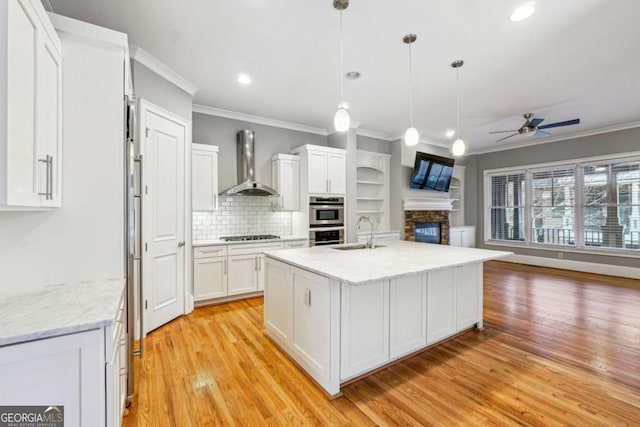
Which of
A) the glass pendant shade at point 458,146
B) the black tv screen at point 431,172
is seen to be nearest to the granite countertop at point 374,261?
the glass pendant shade at point 458,146

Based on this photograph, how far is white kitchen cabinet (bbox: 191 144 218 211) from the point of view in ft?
12.8

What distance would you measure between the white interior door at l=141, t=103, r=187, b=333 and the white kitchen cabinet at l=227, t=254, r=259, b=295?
66cm

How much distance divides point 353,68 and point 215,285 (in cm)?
320

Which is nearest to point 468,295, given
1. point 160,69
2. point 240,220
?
point 240,220

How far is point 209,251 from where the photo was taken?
12.3 ft

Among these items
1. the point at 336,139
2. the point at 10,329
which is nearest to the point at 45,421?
the point at 10,329

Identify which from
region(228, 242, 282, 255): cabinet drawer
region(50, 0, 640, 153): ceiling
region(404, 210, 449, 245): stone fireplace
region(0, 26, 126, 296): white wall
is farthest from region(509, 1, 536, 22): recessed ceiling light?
region(404, 210, 449, 245): stone fireplace

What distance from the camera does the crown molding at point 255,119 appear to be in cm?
421

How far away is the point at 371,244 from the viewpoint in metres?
3.28

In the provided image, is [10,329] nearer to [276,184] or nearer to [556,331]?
[276,184]

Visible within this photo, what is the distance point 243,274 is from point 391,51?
3.28 meters

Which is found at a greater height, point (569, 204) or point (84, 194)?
point (569, 204)

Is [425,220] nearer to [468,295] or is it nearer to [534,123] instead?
[534,123]

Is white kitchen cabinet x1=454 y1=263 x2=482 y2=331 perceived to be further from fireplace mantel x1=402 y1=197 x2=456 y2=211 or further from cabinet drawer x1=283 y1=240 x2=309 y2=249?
fireplace mantel x1=402 y1=197 x2=456 y2=211
